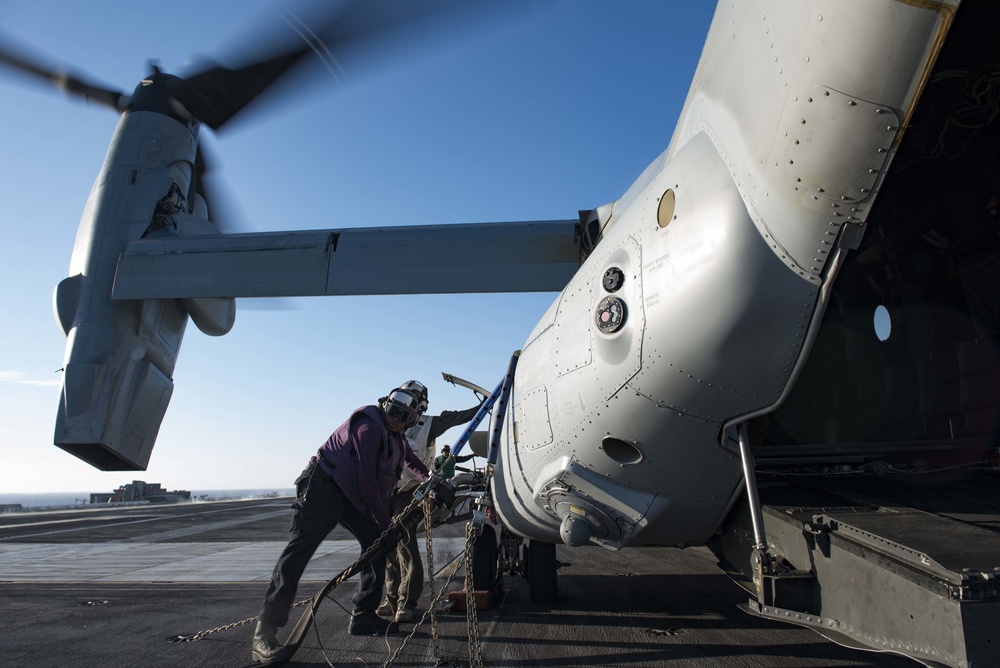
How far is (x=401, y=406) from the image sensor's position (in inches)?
199

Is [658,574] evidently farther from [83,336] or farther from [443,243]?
[83,336]

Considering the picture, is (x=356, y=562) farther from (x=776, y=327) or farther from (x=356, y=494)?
(x=776, y=327)

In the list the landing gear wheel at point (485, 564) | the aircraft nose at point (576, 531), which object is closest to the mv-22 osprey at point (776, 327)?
the aircraft nose at point (576, 531)

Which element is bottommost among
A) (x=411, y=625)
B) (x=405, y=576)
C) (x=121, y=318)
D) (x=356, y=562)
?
(x=411, y=625)

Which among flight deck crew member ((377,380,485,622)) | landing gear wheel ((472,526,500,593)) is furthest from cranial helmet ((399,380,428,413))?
landing gear wheel ((472,526,500,593))

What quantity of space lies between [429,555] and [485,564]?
7.09ft

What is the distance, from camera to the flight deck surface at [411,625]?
13.0 feet

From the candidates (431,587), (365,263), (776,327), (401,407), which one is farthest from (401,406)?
(776,327)

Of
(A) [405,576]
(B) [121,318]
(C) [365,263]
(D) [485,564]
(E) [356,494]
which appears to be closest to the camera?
(E) [356,494]

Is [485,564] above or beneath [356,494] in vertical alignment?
beneath

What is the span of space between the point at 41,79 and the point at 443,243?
593 cm

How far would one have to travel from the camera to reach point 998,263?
4.96 metres

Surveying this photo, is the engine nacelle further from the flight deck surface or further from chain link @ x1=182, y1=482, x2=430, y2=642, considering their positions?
chain link @ x1=182, y1=482, x2=430, y2=642

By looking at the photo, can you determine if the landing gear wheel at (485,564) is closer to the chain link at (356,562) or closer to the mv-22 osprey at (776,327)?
the mv-22 osprey at (776,327)
